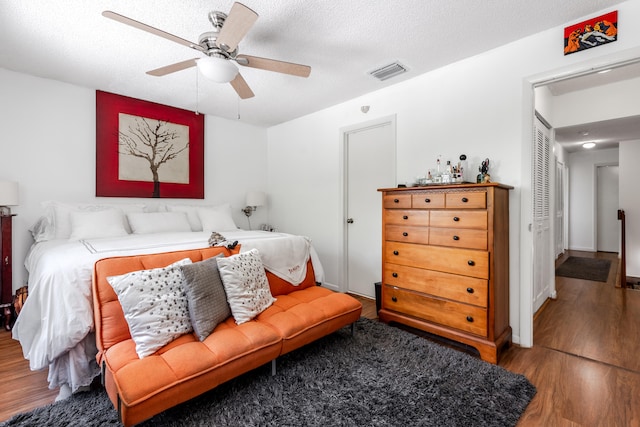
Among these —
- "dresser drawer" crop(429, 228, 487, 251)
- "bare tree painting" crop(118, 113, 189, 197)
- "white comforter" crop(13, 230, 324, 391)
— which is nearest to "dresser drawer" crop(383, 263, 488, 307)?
"dresser drawer" crop(429, 228, 487, 251)

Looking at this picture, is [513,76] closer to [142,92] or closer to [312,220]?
[312,220]

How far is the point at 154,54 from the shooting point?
2.64 meters

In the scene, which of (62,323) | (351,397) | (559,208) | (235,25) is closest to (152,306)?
(62,323)

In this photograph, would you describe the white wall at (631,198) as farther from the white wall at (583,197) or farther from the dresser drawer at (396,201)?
the dresser drawer at (396,201)

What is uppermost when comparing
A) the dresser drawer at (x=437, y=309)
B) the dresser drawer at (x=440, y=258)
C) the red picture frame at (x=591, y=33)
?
the red picture frame at (x=591, y=33)

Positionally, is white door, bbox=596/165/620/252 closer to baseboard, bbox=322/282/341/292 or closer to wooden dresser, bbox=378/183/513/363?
wooden dresser, bbox=378/183/513/363

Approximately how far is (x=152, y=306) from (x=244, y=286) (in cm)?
57

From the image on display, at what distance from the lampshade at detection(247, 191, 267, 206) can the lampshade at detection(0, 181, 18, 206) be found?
8.28ft

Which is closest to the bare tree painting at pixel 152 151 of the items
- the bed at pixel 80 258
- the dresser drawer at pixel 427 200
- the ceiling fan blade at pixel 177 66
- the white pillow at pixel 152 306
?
the bed at pixel 80 258

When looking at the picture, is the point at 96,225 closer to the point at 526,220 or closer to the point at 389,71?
the point at 389,71

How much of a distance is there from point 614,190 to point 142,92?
9.45 m

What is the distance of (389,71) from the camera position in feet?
9.86

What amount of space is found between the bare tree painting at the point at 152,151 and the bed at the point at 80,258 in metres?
0.45

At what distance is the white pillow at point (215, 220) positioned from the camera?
12.4ft
